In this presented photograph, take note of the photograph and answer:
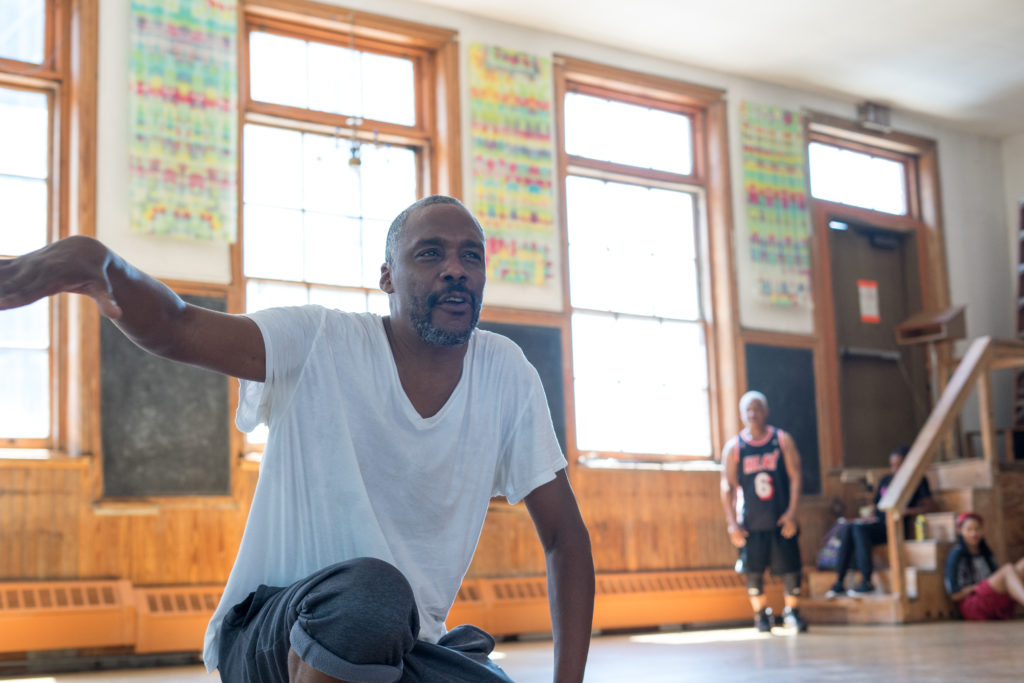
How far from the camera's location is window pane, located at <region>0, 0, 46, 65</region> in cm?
604

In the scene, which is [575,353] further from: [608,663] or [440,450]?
[440,450]

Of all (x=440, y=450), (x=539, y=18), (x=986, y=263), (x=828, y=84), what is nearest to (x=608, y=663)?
(x=440, y=450)

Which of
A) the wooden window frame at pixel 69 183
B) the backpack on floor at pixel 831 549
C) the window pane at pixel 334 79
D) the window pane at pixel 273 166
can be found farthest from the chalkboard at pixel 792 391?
the wooden window frame at pixel 69 183

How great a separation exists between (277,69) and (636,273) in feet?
9.29

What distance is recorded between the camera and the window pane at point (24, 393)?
5.82 metres

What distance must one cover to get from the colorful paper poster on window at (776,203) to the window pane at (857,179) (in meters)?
0.32

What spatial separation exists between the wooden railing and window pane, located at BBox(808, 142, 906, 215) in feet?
5.24

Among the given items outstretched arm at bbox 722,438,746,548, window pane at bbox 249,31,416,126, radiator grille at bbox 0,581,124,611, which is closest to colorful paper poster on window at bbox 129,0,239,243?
window pane at bbox 249,31,416,126

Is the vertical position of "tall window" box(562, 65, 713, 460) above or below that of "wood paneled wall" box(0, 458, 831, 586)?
above

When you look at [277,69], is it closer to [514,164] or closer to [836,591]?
[514,164]

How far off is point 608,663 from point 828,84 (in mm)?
5549

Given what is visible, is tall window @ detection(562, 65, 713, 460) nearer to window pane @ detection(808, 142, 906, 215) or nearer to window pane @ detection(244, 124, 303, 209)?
window pane @ detection(808, 142, 906, 215)

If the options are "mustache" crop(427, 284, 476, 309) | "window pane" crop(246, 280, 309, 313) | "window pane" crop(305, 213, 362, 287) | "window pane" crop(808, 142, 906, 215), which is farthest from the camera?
"window pane" crop(808, 142, 906, 215)

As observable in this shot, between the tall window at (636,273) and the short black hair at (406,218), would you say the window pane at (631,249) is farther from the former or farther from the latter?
the short black hair at (406,218)
